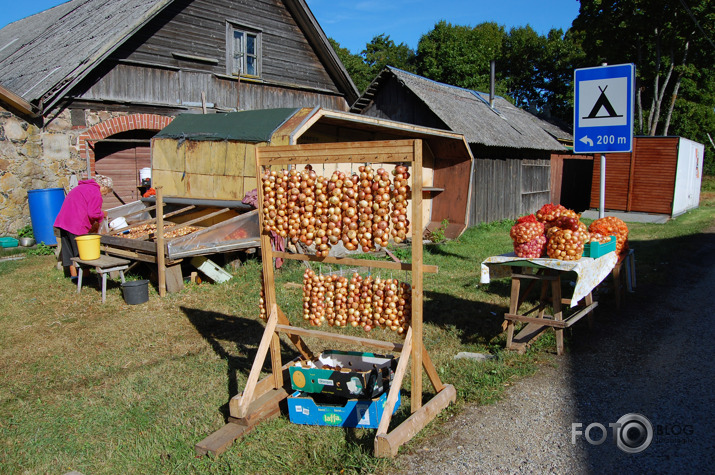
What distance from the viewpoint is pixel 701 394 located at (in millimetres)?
4383

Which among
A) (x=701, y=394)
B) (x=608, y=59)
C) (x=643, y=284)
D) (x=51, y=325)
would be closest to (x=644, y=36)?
(x=608, y=59)

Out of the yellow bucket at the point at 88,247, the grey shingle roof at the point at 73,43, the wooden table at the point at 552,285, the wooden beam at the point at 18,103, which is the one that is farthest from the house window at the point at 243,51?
the wooden table at the point at 552,285

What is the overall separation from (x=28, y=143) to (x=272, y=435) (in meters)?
10.5

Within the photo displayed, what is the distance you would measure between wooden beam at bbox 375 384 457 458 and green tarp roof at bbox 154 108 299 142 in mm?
5911

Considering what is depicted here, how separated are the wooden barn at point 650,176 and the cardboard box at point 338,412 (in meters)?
14.8

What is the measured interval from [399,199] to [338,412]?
1710 mm

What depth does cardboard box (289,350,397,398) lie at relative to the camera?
4027 millimetres

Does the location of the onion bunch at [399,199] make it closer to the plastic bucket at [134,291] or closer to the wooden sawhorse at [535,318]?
the wooden sawhorse at [535,318]

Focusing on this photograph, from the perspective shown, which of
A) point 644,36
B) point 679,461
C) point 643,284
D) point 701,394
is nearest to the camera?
point 679,461

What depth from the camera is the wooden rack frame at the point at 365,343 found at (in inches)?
145

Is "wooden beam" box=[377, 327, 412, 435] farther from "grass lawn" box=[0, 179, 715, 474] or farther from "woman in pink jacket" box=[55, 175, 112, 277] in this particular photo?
"woman in pink jacket" box=[55, 175, 112, 277]

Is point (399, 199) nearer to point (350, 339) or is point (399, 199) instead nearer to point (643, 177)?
point (350, 339)

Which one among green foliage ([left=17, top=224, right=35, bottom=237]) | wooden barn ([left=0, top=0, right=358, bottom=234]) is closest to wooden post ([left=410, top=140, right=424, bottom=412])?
wooden barn ([left=0, top=0, right=358, bottom=234])

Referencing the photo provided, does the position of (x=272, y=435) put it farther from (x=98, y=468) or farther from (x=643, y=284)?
(x=643, y=284)
